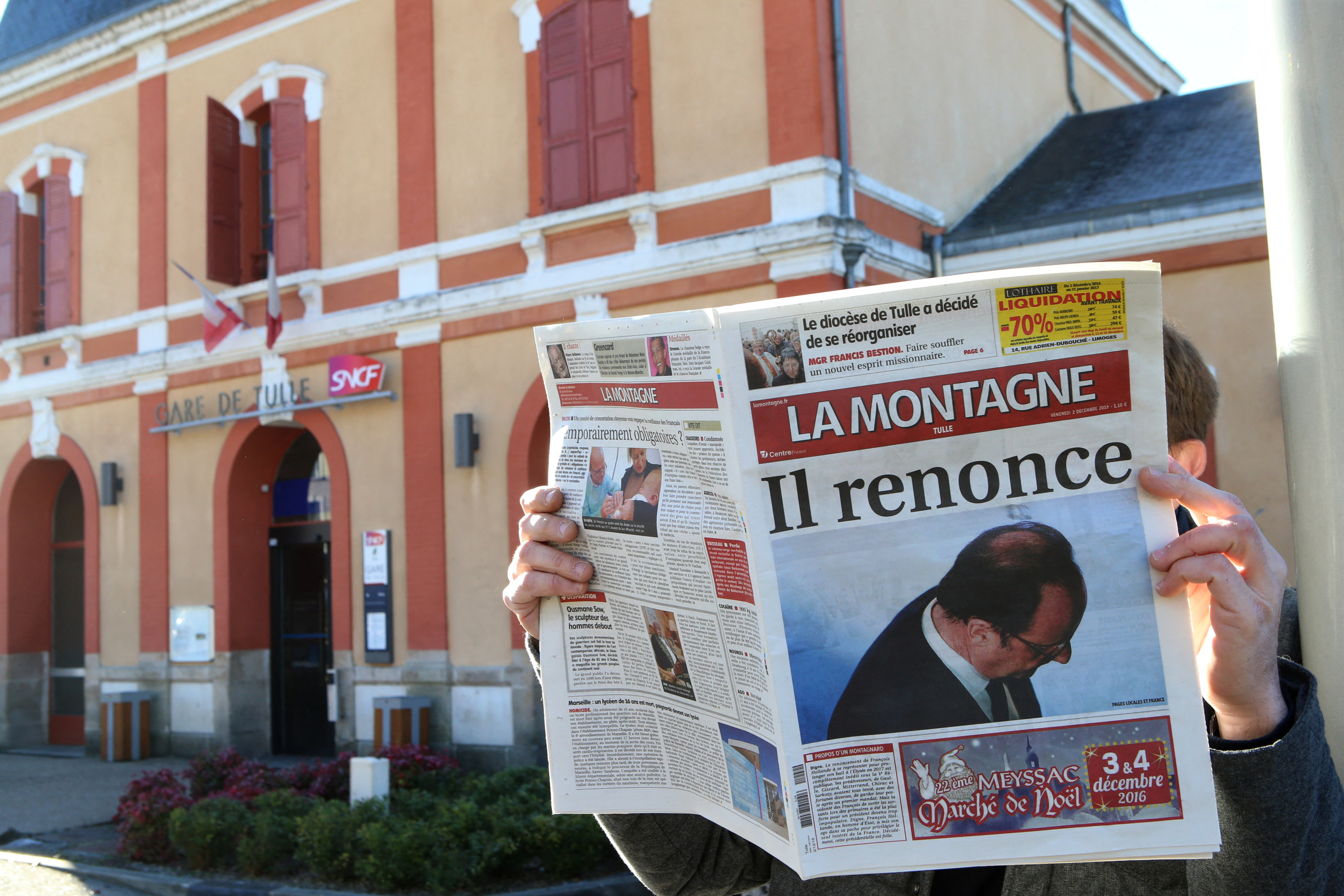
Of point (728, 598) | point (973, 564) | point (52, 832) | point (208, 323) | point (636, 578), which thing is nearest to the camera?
point (973, 564)

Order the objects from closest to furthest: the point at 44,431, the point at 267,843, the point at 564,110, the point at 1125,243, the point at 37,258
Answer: the point at 267,843 → the point at 1125,243 → the point at 564,110 → the point at 44,431 → the point at 37,258

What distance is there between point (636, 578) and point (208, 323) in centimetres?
1081

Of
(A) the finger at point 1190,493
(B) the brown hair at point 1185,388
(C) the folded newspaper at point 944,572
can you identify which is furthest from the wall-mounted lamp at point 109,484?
(A) the finger at point 1190,493

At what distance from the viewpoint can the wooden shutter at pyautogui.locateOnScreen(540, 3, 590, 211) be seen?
975cm

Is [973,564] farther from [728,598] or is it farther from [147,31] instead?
[147,31]

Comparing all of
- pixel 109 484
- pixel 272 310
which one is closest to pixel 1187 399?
pixel 272 310

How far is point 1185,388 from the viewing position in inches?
67.3

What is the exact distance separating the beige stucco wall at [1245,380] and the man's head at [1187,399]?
24.2 feet

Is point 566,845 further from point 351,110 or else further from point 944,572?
point 351,110

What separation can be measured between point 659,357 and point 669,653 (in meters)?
0.49

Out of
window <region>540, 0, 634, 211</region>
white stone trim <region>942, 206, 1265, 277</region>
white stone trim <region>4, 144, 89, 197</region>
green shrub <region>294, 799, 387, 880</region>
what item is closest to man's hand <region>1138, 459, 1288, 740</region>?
green shrub <region>294, 799, 387, 880</region>

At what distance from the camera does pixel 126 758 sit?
12.0 metres

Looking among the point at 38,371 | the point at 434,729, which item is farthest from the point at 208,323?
the point at 434,729

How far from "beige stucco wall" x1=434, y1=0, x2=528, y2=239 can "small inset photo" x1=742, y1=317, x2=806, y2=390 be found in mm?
8910
